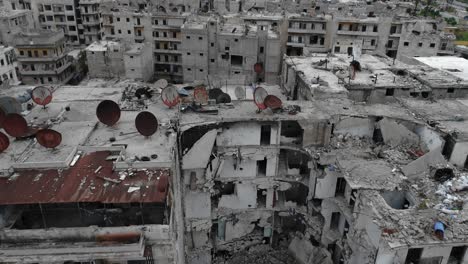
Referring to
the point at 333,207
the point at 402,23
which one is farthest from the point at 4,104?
the point at 402,23

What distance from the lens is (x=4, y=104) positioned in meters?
26.8

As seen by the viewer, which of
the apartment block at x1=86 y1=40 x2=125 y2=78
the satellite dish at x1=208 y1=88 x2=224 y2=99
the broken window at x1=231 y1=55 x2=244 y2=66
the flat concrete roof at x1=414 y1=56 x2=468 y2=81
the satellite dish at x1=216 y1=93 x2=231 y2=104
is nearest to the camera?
the satellite dish at x1=216 y1=93 x2=231 y2=104

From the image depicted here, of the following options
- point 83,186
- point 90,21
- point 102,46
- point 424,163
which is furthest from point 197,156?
point 90,21

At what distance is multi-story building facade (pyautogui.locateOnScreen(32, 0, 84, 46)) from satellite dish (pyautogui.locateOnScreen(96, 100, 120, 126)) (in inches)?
2086

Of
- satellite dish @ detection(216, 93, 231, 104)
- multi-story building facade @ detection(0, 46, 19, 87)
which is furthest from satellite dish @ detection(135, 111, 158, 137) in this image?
multi-story building facade @ detection(0, 46, 19, 87)

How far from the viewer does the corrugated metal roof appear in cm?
1906

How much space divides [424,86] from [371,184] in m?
14.2

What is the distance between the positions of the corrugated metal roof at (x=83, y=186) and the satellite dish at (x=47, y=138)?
2234 mm

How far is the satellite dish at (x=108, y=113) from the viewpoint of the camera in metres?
25.9

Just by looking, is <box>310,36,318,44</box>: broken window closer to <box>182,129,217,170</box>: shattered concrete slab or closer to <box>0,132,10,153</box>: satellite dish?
<box>182,129,217,170</box>: shattered concrete slab

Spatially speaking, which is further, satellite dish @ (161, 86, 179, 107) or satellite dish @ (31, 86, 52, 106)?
satellite dish @ (161, 86, 179, 107)

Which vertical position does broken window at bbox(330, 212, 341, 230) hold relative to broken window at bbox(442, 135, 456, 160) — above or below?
below

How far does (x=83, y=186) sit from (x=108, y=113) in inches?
283

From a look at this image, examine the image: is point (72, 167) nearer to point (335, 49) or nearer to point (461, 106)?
point (461, 106)
